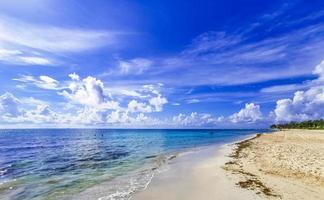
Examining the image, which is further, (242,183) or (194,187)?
(242,183)

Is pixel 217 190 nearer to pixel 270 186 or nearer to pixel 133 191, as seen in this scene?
Result: pixel 270 186

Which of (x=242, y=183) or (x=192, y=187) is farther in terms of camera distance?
(x=242, y=183)

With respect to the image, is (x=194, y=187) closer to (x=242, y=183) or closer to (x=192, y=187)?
(x=192, y=187)

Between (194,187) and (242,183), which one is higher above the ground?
(242,183)

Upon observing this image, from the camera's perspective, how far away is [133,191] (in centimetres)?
1527

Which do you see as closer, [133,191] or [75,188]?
[133,191]

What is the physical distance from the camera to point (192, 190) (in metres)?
15.4

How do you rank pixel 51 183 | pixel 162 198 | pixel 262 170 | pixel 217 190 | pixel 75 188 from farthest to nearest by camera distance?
pixel 262 170 → pixel 51 183 → pixel 75 188 → pixel 217 190 → pixel 162 198

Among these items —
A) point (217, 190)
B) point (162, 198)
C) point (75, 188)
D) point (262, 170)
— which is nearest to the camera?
point (162, 198)

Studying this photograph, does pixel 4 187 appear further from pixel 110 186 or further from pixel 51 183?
pixel 110 186

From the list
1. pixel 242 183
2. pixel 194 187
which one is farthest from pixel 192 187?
pixel 242 183

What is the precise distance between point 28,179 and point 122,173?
23.5 ft

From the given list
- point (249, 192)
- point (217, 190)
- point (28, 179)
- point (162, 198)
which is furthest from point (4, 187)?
point (249, 192)

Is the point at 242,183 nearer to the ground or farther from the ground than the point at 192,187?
farther from the ground
